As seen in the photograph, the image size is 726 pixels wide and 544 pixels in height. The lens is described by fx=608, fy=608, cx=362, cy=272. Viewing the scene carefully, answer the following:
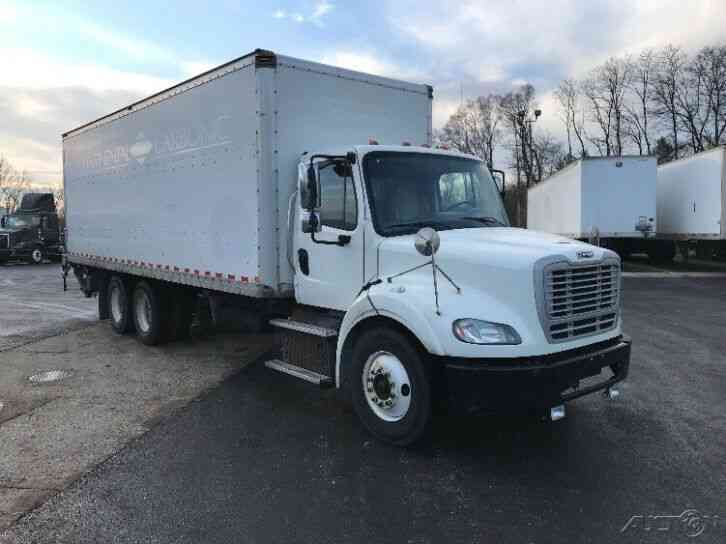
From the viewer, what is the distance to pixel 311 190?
552 centimetres

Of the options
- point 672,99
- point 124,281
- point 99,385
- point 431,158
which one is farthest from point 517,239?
point 672,99

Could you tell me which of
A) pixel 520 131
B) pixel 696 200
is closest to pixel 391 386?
pixel 696 200

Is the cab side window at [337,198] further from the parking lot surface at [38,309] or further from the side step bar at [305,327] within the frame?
the parking lot surface at [38,309]

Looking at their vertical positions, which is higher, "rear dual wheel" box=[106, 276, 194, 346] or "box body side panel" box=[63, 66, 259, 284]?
"box body side panel" box=[63, 66, 259, 284]

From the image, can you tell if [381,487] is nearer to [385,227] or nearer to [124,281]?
[385,227]

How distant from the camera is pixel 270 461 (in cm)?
474

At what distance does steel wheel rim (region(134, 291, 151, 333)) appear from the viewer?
30.0 feet

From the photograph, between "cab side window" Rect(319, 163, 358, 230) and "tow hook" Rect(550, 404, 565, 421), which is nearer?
"tow hook" Rect(550, 404, 565, 421)

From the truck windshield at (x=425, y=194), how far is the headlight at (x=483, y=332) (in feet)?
4.01

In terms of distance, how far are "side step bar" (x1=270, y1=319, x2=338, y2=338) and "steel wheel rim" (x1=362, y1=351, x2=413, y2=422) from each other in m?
0.66

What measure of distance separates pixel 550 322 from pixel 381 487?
66.6 inches

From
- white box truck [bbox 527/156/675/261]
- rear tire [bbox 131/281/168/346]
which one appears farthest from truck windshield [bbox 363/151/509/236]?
white box truck [bbox 527/156/675/261]

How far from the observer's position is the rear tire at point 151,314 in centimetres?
892

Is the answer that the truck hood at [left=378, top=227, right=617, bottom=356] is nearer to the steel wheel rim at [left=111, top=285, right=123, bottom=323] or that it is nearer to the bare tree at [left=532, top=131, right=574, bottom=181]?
the steel wheel rim at [left=111, top=285, right=123, bottom=323]
